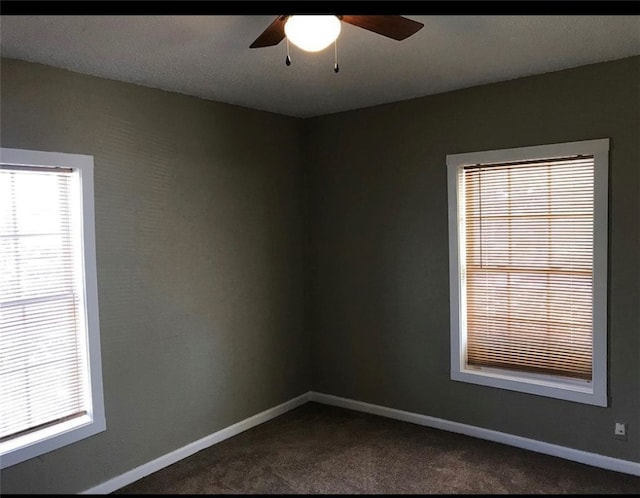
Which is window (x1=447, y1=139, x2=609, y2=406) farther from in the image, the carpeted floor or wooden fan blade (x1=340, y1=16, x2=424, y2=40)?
A: wooden fan blade (x1=340, y1=16, x2=424, y2=40)

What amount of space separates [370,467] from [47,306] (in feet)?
6.99

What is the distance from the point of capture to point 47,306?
2.89 m

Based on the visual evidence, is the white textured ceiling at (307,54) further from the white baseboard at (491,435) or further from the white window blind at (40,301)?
the white baseboard at (491,435)

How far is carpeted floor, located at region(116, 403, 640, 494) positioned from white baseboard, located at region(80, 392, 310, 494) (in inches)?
1.8

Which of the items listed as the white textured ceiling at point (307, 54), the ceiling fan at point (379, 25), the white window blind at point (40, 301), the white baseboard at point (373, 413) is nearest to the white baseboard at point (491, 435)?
the white baseboard at point (373, 413)

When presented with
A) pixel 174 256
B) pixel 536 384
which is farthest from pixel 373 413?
pixel 174 256

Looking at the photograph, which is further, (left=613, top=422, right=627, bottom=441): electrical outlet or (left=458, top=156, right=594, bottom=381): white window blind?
(left=458, top=156, right=594, bottom=381): white window blind

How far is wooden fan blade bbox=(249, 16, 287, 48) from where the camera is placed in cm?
198

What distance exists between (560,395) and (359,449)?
53.0 inches

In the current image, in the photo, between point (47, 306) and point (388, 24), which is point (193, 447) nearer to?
point (47, 306)

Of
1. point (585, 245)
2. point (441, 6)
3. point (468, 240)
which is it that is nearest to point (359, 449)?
point (468, 240)

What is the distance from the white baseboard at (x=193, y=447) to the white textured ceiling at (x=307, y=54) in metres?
2.38

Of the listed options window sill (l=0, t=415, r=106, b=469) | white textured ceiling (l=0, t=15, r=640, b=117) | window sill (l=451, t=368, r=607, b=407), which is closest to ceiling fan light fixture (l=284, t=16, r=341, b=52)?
white textured ceiling (l=0, t=15, r=640, b=117)

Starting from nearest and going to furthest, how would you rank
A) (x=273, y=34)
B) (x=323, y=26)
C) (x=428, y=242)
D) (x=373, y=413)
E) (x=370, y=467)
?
(x=323, y=26)
(x=273, y=34)
(x=370, y=467)
(x=428, y=242)
(x=373, y=413)
